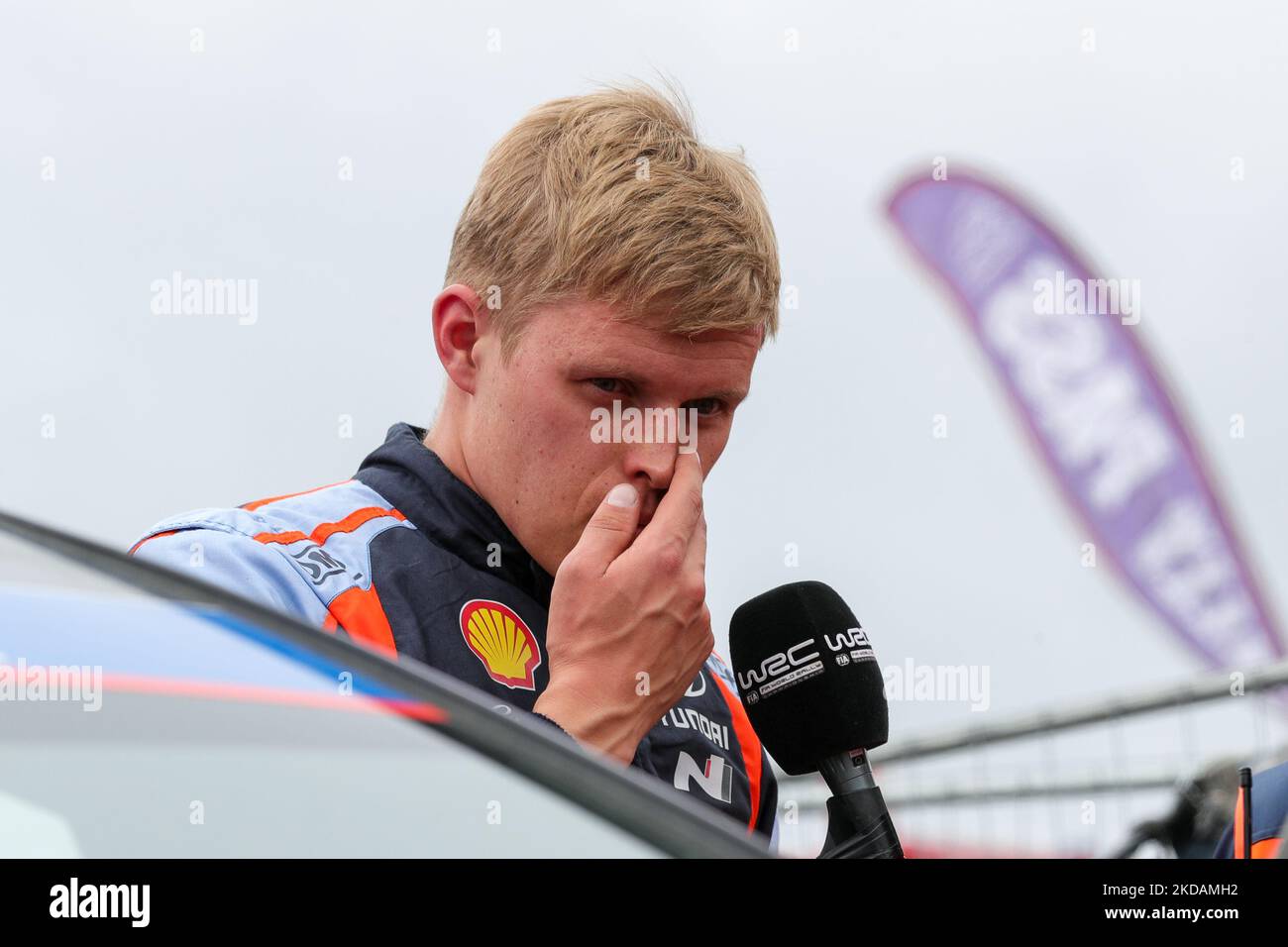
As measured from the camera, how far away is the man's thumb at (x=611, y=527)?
5.44ft

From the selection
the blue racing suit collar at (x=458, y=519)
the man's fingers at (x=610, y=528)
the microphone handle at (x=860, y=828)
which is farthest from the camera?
the blue racing suit collar at (x=458, y=519)

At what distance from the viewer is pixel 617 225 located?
1.71 metres

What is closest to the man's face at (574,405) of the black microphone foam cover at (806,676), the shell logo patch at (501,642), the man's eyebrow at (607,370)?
the man's eyebrow at (607,370)

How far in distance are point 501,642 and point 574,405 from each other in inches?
12.1

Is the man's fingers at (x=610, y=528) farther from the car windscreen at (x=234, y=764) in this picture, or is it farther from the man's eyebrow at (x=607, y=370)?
the car windscreen at (x=234, y=764)

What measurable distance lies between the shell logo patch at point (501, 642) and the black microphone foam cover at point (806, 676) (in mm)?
259

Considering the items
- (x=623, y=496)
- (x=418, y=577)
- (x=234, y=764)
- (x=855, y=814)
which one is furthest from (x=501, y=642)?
(x=234, y=764)

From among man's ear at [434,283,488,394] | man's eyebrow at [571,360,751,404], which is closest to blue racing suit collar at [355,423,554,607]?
man's ear at [434,283,488,394]

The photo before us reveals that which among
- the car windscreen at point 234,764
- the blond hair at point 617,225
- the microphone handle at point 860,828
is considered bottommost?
the microphone handle at point 860,828

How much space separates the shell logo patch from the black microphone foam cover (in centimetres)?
26
